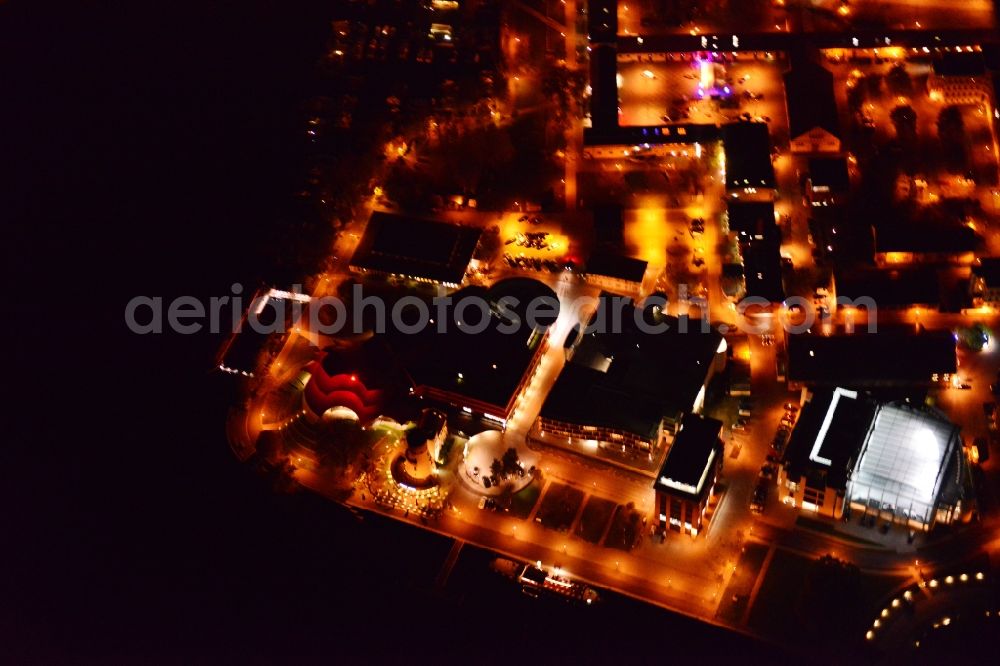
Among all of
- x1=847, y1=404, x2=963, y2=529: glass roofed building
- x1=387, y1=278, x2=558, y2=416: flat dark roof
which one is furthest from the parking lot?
x1=847, y1=404, x2=963, y2=529: glass roofed building

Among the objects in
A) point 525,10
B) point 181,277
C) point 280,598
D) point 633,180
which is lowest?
point 280,598

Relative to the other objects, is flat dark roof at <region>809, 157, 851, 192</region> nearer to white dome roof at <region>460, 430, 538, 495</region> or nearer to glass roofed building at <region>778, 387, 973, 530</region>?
glass roofed building at <region>778, 387, 973, 530</region>

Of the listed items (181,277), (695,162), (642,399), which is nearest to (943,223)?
(695,162)

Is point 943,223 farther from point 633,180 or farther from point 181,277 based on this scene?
point 181,277

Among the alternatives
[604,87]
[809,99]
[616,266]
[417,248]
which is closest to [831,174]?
[809,99]

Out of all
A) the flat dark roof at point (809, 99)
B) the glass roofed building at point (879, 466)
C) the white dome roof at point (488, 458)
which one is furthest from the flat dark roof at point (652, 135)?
the white dome roof at point (488, 458)

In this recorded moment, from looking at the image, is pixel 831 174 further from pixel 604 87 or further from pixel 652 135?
pixel 604 87
